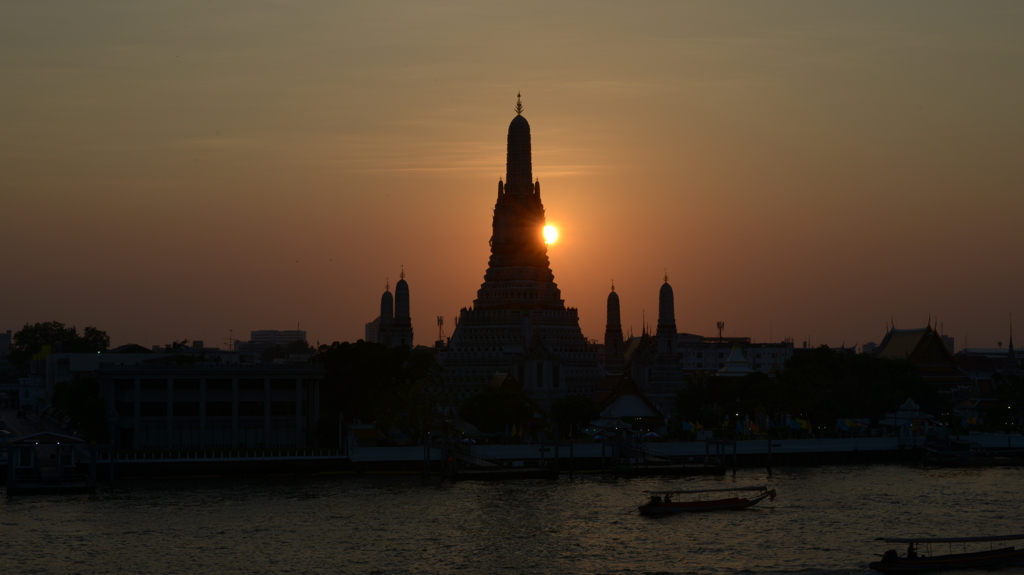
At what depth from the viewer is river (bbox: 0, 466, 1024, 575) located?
6862cm

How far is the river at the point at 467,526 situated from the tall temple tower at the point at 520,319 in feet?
156

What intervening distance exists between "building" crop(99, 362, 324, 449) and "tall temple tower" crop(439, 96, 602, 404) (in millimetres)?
36653

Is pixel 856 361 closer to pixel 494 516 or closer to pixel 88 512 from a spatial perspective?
pixel 494 516

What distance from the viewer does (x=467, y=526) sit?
7944 centimetres

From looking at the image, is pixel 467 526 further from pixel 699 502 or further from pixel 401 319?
pixel 401 319

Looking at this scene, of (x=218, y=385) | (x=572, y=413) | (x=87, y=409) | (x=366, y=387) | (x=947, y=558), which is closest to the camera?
(x=947, y=558)

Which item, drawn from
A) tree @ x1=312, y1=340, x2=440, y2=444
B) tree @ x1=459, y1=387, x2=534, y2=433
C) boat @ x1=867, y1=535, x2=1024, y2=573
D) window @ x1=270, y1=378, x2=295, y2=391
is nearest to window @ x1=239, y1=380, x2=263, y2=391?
window @ x1=270, y1=378, x2=295, y2=391

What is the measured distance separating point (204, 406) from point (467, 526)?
40.1 m

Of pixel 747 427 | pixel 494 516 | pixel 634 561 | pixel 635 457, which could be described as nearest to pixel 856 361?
pixel 747 427

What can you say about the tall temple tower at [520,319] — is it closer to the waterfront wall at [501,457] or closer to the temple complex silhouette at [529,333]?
the temple complex silhouette at [529,333]

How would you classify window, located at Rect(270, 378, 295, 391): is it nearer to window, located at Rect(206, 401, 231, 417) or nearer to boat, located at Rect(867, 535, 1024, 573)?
window, located at Rect(206, 401, 231, 417)

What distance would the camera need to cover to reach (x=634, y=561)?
227 feet

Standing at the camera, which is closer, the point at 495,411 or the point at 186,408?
the point at 186,408

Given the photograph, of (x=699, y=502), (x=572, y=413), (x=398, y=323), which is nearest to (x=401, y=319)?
(x=398, y=323)
